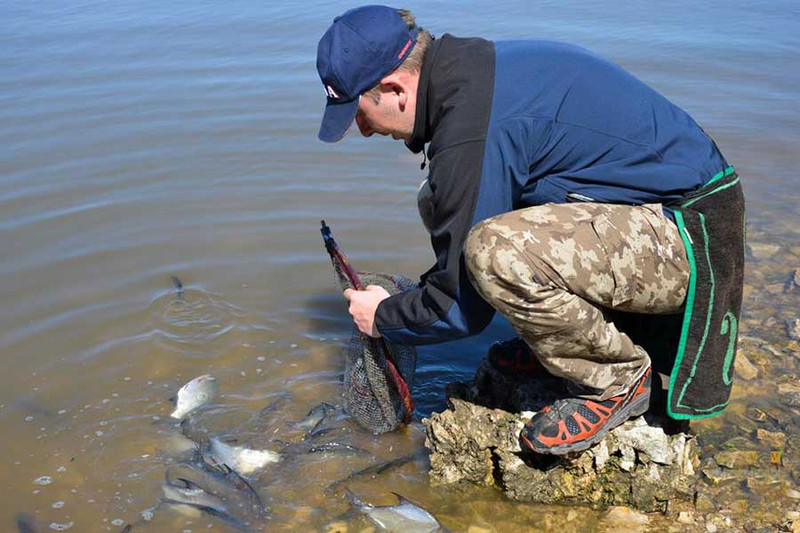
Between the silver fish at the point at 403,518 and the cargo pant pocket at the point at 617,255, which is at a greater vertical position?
the cargo pant pocket at the point at 617,255

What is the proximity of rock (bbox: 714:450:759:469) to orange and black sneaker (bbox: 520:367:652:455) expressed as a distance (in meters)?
0.63

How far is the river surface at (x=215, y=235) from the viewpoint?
401 cm

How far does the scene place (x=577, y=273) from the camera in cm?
320

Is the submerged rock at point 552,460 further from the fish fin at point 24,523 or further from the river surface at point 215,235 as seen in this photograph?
the fish fin at point 24,523

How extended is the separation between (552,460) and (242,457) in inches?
60.1

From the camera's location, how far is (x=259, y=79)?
32.2 feet

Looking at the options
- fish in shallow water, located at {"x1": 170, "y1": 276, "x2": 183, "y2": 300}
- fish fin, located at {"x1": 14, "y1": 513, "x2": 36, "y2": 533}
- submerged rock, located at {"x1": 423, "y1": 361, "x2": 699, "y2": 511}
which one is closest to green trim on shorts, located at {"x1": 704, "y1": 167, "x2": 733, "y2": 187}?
submerged rock, located at {"x1": 423, "y1": 361, "x2": 699, "y2": 511}

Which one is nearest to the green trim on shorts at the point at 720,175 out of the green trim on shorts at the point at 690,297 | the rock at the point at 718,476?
the green trim on shorts at the point at 690,297

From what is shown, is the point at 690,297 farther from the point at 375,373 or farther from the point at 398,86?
the point at 375,373

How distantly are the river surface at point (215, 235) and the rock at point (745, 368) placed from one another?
8cm

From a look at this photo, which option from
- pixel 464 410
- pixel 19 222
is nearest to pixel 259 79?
pixel 19 222

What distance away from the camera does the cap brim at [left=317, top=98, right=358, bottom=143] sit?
10.7 ft

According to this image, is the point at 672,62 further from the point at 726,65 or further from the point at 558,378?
the point at 558,378

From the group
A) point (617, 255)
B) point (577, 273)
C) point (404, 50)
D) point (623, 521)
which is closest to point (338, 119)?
point (404, 50)
